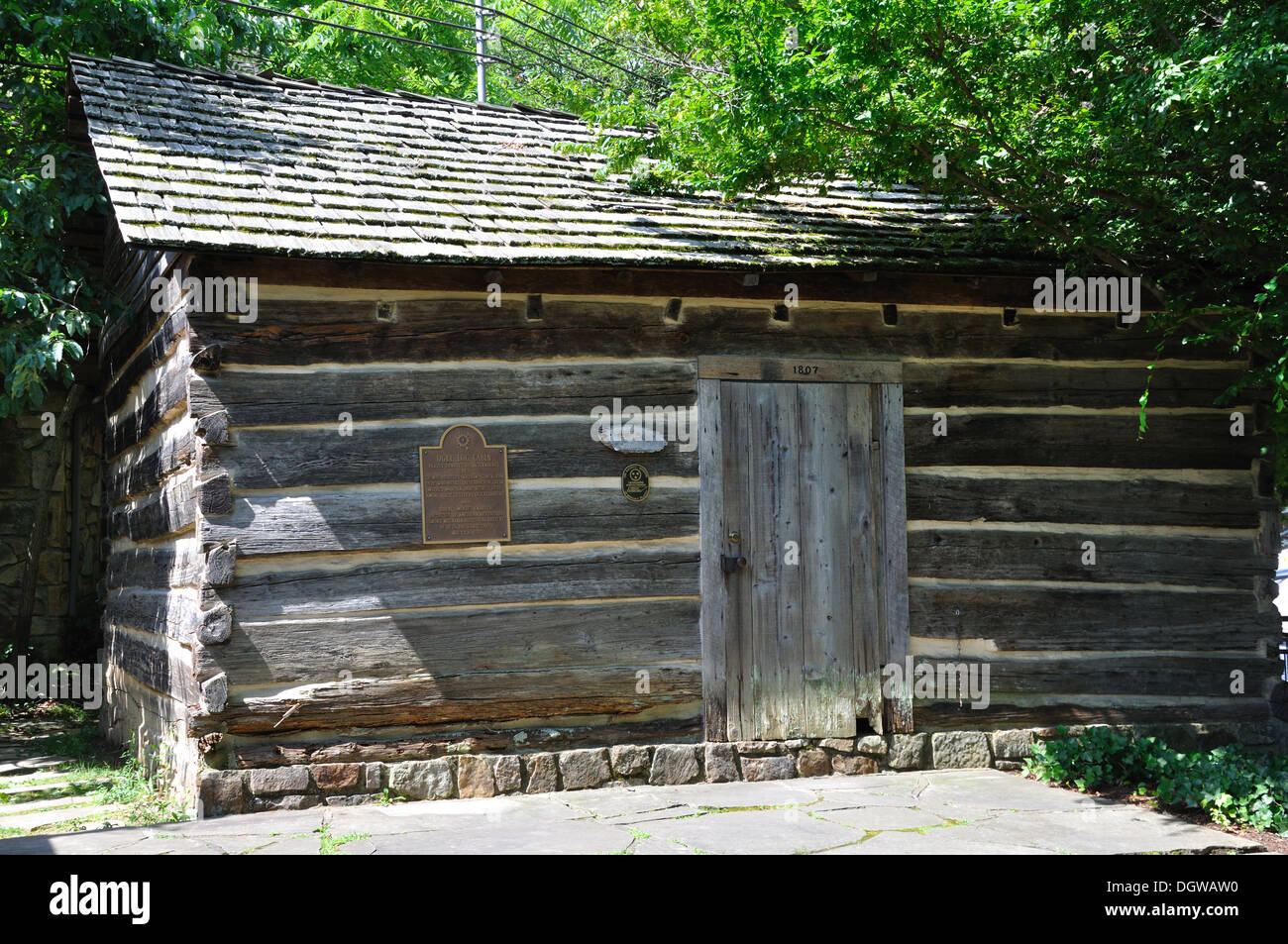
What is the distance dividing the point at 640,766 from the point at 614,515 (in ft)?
4.93

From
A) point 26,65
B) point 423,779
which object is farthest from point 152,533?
point 26,65

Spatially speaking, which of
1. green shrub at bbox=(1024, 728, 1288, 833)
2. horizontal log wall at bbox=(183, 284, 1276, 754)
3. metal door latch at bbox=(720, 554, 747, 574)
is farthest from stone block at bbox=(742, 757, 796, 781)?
green shrub at bbox=(1024, 728, 1288, 833)

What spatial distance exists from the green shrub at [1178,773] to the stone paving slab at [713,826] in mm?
320

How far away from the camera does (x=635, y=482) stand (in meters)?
6.84

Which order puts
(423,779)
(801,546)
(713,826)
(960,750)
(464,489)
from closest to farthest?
(713,826) → (423,779) → (464,489) → (801,546) → (960,750)

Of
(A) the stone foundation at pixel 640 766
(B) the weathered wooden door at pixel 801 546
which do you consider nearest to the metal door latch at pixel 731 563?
(B) the weathered wooden door at pixel 801 546

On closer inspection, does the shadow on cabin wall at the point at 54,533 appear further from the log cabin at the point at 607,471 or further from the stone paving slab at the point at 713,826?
the stone paving slab at the point at 713,826

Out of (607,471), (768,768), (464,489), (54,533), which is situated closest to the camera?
(464,489)

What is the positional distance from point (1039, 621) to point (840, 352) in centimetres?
225

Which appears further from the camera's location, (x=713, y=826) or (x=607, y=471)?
(x=607, y=471)

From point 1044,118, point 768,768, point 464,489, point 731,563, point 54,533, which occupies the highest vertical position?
point 1044,118

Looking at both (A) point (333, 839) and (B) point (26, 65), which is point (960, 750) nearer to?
(A) point (333, 839)

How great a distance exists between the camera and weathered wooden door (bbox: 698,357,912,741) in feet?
22.9

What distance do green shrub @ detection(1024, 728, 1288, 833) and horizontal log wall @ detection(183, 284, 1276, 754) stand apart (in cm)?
44
